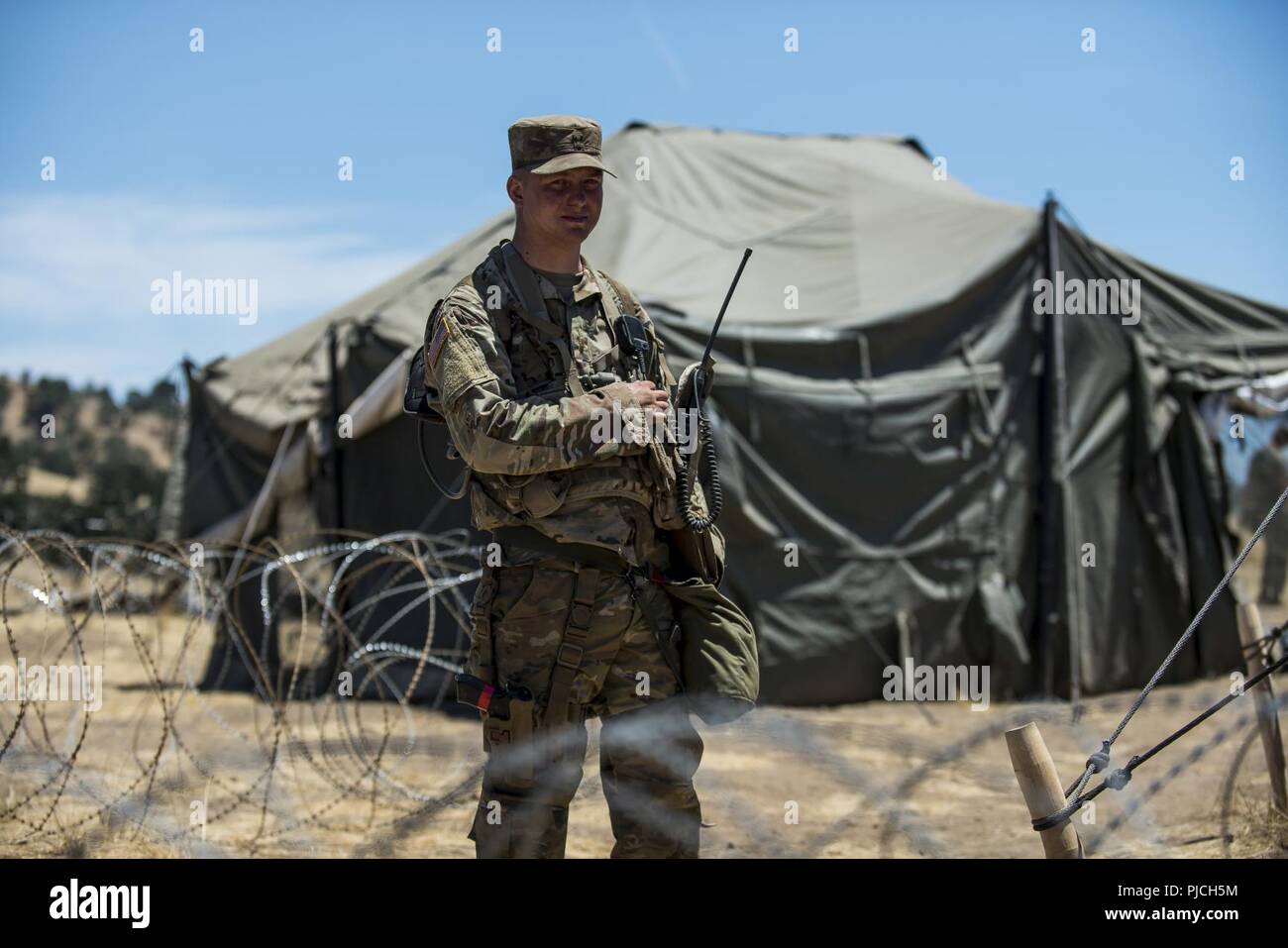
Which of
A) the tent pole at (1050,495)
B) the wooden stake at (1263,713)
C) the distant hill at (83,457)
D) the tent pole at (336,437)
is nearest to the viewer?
the wooden stake at (1263,713)

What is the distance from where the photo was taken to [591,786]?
547 cm

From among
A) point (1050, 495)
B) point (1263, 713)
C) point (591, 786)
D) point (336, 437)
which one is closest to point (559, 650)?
point (591, 786)

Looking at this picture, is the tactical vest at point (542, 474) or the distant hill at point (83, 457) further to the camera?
the distant hill at point (83, 457)

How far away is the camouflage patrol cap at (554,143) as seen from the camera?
11.7ft

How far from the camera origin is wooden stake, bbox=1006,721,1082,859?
10.6 feet

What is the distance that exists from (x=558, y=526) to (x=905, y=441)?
6.21m

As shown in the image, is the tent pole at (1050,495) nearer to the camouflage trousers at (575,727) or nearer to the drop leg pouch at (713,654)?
the drop leg pouch at (713,654)

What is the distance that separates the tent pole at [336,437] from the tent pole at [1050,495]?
15.7ft

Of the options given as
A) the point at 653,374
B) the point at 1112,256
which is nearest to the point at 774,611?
the point at 1112,256

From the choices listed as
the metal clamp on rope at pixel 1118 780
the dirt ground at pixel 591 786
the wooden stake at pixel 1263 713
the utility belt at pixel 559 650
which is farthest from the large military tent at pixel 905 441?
the metal clamp on rope at pixel 1118 780
